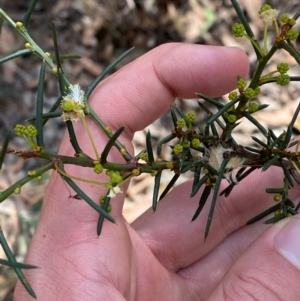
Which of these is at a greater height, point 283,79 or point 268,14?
point 268,14

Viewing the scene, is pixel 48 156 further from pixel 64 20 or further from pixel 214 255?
pixel 64 20

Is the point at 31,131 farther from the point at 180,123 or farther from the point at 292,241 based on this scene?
the point at 292,241

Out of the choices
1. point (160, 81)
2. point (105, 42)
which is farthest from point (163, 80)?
point (105, 42)

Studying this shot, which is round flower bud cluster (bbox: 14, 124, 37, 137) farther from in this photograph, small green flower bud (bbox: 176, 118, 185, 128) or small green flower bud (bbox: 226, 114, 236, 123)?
small green flower bud (bbox: 226, 114, 236, 123)

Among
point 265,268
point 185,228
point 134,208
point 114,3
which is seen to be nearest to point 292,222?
point 265,268

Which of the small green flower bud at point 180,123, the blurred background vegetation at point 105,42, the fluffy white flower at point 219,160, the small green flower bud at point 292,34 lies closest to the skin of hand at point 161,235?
the fluffy white flower at point 219,160

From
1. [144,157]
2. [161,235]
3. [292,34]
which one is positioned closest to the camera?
[292,34]

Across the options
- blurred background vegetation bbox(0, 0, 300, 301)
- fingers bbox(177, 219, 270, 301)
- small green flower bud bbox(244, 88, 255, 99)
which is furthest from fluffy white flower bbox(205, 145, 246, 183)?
blurred background vegetation bbox(0, 0, 300, 301)

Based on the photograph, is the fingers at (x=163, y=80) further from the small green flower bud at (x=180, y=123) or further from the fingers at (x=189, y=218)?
the small green flower bud at (x=180, y=123)
